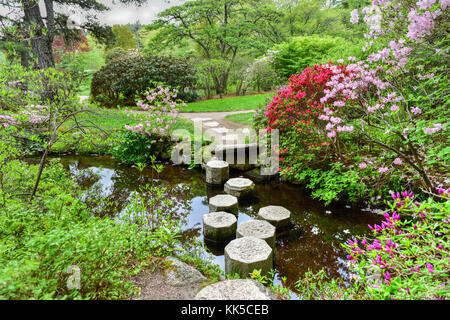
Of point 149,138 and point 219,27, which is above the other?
point 219,27

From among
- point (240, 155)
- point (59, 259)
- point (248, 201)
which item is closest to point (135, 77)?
point (240, 155)

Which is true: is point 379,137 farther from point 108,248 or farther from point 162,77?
point 162,77

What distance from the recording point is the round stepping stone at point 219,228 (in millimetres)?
3113

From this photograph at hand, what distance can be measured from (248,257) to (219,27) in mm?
14318

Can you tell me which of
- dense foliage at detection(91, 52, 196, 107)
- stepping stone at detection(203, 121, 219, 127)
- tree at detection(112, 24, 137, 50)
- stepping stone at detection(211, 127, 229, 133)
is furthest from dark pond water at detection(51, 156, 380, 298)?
tree at detection(112, 24, 137, 50)

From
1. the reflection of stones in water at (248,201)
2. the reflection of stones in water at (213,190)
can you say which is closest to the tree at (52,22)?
the reflection of stones in water at (213,190)

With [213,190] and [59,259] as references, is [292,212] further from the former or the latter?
[59,259]

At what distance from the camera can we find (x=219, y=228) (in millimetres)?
3098

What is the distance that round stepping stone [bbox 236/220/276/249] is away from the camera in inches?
110

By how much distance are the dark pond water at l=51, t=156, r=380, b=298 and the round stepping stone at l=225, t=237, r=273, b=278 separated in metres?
0.35

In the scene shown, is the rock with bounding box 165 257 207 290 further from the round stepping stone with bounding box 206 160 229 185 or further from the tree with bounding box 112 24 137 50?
the tree with bounding box 112 24 137 50

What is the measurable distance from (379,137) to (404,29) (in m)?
1.83

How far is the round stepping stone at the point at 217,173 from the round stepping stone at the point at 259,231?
1804mm

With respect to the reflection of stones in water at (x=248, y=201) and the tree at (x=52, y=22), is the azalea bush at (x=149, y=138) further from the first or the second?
the tree at (x=52, y=22)
